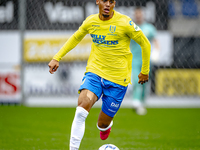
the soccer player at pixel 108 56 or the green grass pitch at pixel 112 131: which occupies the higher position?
the soccer player at pixel 108 56

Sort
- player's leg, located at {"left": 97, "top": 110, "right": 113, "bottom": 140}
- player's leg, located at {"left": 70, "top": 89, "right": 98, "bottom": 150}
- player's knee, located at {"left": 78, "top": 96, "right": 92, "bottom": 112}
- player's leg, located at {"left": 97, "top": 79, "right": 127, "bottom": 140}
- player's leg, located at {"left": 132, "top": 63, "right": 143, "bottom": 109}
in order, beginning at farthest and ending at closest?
1. player's leg, located at {"left": 132, "top": 63, "right": 143, "bottom": 109}
2. player's leg, located at {"left": 97, "top": 110, "right": 113, "bottom": 140}
3. player's leg, located at {"left": 97, "top": 79, "right": 127, "bottom": 140}
4. player's knee, located at {"left": 78, "top": 96, "right": 92, "bottom": 112}
5. player's leg, located at {"left": 70, "top": 89, "right": 98, "bottom": 150}

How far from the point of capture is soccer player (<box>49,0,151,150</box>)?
11.6 ft

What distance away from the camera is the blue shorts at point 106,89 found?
11.6 ft

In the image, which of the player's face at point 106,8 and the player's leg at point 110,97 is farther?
the player's leg at point 110,97

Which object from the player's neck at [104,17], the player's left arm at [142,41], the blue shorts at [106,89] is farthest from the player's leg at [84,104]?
the player's neck at [104,17]

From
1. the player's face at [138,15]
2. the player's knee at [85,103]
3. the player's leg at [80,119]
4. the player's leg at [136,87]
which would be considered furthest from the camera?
the player's leg at [136,87]

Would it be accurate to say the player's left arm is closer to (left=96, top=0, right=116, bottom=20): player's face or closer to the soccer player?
the soccer player

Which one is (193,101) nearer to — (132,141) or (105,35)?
(132,141)

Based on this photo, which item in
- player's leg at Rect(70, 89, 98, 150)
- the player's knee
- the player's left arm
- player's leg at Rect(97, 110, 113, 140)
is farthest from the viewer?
player's leg at Rect(97, 110, 113, 140)

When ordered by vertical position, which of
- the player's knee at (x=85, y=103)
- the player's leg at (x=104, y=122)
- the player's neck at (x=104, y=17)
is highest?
the player's neck at (x=104, y=17)

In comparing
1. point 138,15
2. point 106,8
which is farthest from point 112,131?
point 138,15

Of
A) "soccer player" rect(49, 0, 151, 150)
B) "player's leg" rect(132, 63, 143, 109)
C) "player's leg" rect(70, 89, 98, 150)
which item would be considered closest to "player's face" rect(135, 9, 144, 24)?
"player's leg" rect(132, 63, 143, 109)

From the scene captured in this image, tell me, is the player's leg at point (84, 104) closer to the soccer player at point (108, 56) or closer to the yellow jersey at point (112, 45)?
the soccer player at point (108, 56)

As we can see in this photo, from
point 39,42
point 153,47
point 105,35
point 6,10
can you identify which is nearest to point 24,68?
point 39,42
